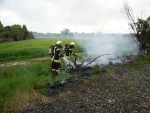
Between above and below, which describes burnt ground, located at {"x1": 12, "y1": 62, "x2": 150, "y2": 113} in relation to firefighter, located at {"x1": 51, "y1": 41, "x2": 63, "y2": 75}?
below

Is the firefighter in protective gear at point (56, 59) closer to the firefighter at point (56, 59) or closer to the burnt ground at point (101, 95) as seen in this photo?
the firefighter at point (56, 59)

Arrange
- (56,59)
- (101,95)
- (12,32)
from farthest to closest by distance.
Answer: (12,32)
(56,59)
(101,95)

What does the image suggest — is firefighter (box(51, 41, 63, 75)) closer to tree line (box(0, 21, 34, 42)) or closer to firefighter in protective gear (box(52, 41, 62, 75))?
firefighter in protective gear (box(52, 41, 62, 75))

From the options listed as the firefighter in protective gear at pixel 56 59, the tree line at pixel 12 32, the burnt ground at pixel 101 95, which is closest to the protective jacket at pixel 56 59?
the firefighter in protective gear at pixel 56 59

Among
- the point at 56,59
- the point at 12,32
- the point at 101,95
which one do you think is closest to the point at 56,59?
the point at 56,59

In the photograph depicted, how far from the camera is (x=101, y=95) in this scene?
9047 mm

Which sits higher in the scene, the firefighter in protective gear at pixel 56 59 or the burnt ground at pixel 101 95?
the firefighter in protective gear at pixel 56 59

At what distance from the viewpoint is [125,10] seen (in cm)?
2098

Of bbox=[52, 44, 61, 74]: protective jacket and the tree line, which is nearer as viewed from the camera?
bbox=[52, 44, 61, 74]: protective jacket

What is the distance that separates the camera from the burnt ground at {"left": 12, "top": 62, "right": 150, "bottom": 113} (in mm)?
7605

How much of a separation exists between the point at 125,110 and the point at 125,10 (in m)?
15.1

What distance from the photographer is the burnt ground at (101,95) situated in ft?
25.0

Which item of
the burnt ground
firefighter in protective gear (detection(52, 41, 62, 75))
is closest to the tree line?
firefighter in protective gear (detection(52, 41, 62, 75))

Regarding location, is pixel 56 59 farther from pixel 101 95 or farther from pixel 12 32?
pixel 12 32
